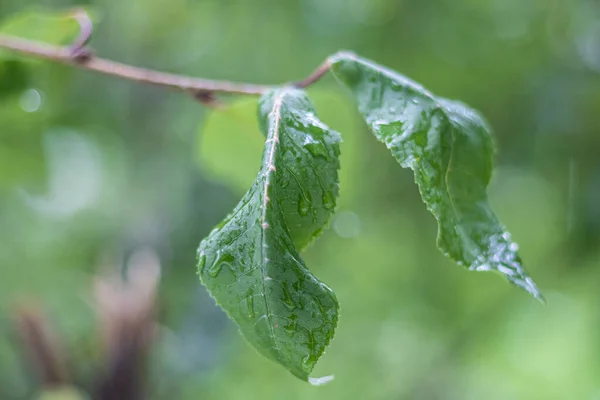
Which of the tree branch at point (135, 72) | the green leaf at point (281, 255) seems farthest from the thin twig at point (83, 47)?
the green leaf at point (281, 255)

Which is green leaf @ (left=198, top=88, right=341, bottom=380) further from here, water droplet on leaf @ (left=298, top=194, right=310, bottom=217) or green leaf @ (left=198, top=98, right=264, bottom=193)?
green leaf @ (left=198, top=98, right=264, bottom=193)

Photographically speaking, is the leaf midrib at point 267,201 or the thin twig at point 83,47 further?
the thin twig at point 83,47

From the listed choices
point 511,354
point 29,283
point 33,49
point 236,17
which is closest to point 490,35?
point 236,17

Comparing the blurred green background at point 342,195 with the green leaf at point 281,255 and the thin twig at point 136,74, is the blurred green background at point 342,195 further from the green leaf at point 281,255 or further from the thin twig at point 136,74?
the green leaf at point 281,255

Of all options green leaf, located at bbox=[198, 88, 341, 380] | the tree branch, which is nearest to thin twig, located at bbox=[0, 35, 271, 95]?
the tree branch

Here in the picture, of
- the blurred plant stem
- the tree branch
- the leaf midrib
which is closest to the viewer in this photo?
the leaf midrib
